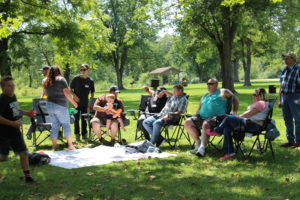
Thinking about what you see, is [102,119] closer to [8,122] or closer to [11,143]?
[11,143]

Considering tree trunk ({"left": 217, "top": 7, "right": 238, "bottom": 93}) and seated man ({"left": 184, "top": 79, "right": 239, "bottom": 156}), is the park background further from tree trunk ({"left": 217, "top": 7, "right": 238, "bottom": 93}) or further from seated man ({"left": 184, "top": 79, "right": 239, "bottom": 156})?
seated man ({"left": 184, "top": 79, "right": 239, "bottom": 156})

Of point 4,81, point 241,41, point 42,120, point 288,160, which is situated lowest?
point 288,160

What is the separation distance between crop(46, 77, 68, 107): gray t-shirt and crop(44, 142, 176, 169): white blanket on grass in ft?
3.06

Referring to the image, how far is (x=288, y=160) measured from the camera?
20.8 ft

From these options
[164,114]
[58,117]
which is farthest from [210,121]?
[58,117]

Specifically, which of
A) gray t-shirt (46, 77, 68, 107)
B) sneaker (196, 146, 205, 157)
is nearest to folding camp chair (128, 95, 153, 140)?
gray t-shirt (46, 77, 68, 107)

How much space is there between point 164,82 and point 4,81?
6871 centimetres

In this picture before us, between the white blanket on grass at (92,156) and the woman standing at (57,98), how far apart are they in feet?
1.47

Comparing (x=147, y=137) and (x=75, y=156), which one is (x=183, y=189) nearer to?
(x=75, y=156)

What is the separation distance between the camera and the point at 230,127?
6477 millimetres

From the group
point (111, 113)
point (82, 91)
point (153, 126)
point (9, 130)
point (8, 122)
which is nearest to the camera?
point (8, 122)

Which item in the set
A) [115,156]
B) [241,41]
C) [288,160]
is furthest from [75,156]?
[241,41]

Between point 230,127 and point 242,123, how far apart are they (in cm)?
21

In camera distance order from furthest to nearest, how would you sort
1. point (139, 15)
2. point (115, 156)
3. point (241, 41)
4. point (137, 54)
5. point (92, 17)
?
point (137, 54), point (241, 41), point (92, 17), point (139, 15), point (115, 156)
